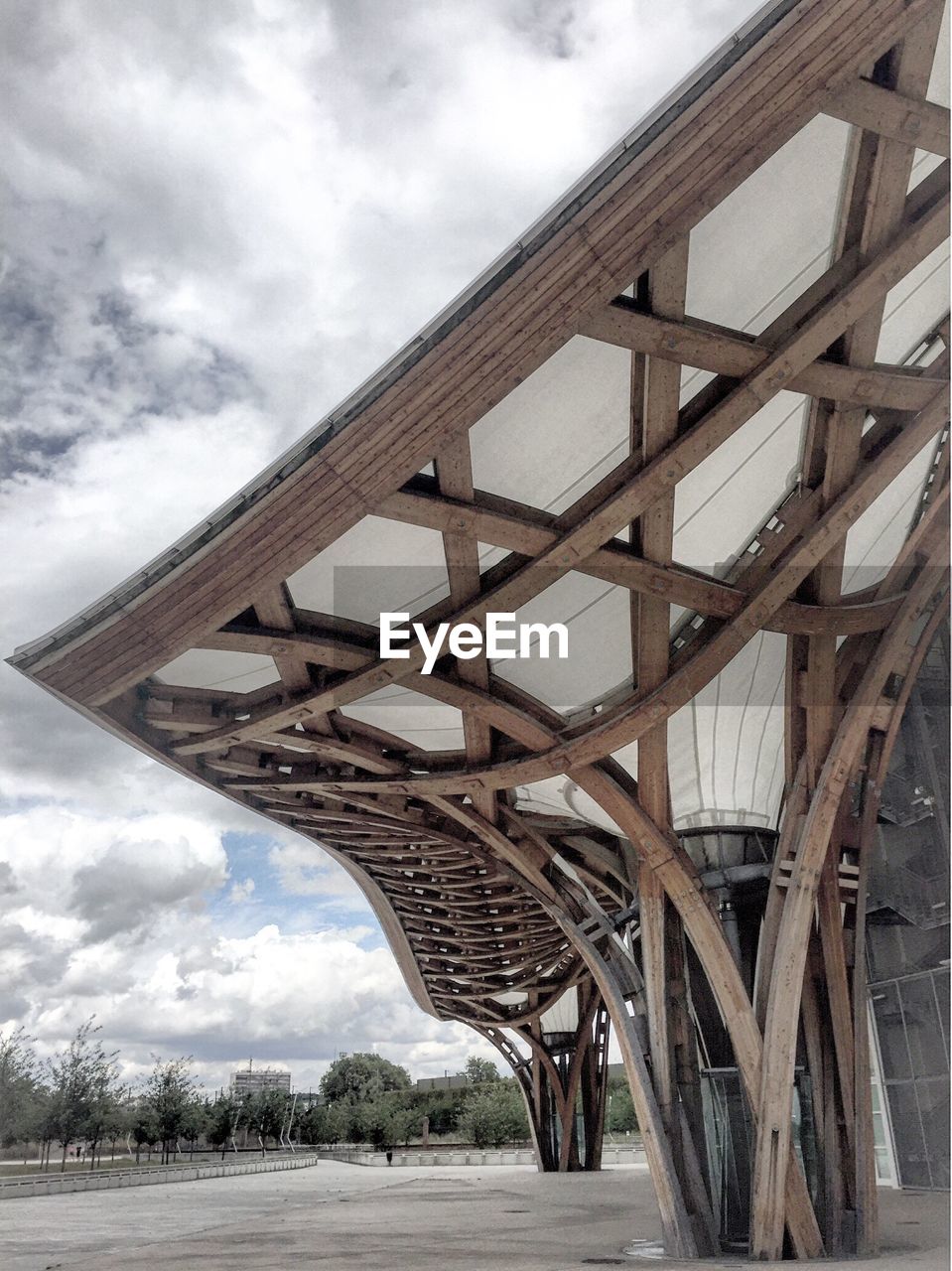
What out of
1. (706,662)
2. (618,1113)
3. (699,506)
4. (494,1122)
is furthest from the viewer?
(618,1113)

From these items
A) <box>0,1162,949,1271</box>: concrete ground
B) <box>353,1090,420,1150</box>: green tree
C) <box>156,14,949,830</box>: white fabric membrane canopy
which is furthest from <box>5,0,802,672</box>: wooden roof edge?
<box>353,1090,420,1150</box>: green tree

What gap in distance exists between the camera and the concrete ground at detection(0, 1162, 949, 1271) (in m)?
11.1

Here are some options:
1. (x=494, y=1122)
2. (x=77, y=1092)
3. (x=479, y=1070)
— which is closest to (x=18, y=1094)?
(x=77, y=1092)

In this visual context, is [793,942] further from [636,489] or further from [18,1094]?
[18,1094]

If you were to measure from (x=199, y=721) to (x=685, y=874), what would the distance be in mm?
6179

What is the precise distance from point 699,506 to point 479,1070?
108700 millimetres

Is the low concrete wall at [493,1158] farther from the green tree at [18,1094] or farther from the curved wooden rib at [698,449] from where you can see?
the curved wooden rib at [698,449]

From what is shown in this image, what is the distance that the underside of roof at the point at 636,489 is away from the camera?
655 cm

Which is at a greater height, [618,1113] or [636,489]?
[636,489]

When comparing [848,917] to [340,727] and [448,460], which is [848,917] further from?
[448,460]

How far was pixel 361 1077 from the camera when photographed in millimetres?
122375

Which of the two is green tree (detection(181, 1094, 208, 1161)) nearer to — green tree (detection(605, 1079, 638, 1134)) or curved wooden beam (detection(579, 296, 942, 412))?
green tree (detection(605, 1079, 638, 1134))

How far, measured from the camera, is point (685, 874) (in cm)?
1165

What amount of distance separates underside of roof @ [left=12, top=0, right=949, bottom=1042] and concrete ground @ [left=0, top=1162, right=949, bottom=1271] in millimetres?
5453
